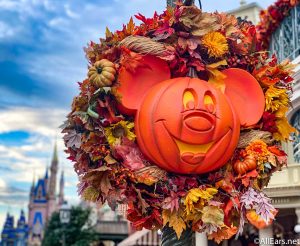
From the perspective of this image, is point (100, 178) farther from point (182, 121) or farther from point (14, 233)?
point (14, 233)

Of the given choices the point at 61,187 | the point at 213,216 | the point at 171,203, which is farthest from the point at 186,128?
the point at 61,187

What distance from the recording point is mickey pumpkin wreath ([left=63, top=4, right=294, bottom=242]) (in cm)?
338

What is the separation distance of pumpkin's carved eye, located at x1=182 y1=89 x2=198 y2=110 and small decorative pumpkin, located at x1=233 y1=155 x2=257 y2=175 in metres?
0.67

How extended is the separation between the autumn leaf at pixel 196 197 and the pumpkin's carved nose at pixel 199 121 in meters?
0.50

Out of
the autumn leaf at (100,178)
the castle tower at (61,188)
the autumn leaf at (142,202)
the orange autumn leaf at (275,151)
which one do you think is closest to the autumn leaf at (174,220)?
the autumn leaf at (142,202)

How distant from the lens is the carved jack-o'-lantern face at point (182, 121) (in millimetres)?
3396

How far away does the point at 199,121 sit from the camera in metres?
3.37

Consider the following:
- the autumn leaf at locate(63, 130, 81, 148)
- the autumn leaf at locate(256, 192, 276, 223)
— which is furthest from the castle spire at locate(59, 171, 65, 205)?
the autumn leaf at locate(256, 192, 276, 223)

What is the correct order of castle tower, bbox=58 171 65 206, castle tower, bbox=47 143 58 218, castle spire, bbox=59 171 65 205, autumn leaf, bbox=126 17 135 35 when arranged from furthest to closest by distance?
castle spire, bbox=59 171 65 205 → castle tower, bbox=58 171 65 206 → castle tower, bbox=47 143 58 218 → autumn leaf, bbox=126 17 135 35

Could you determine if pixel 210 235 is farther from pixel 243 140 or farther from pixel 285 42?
pixel 285 42

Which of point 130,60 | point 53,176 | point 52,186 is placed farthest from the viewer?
point 53,176

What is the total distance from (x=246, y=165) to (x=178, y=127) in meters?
0.69

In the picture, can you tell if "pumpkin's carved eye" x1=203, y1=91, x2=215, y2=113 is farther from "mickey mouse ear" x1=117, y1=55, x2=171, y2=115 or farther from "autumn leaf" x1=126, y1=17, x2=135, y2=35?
"autumn leaf" x1=126, y1=17, x2=135, y2=35

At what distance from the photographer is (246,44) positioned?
3895 millimetres
